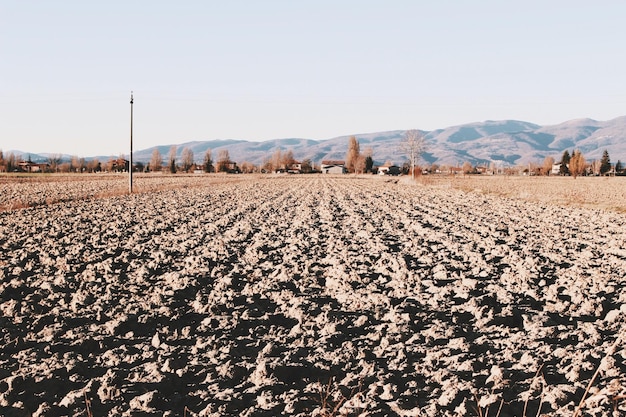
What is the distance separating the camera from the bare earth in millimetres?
4566

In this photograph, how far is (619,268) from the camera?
33.3 ft

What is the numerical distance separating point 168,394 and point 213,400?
49cm

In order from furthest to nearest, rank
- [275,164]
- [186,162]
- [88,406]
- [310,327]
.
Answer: [275,164] → [186,162] → [310,327] → [88,406]

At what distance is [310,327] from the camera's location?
21.5ft

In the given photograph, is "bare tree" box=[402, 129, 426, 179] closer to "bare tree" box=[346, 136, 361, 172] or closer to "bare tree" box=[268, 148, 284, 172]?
"bare tree" box=[346, 136, 361, 172]

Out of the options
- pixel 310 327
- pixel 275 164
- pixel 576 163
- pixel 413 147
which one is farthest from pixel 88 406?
pixel 275 164

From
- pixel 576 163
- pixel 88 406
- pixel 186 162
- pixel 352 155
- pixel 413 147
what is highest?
pixel 352 155

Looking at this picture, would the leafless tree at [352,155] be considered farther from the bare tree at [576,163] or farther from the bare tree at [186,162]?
the bare tree at [576,163]

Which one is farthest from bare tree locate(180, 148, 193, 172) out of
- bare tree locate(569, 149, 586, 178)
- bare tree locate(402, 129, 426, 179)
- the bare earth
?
the bare earth

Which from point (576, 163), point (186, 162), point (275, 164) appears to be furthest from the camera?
point (275, 164)

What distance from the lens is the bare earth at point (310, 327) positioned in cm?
457

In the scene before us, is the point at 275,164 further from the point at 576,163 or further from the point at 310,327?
the point at 310,327

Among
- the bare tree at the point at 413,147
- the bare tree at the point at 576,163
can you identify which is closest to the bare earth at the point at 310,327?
the bare tree at the point at 413,147

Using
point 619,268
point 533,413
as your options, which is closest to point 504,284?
point 619,268
